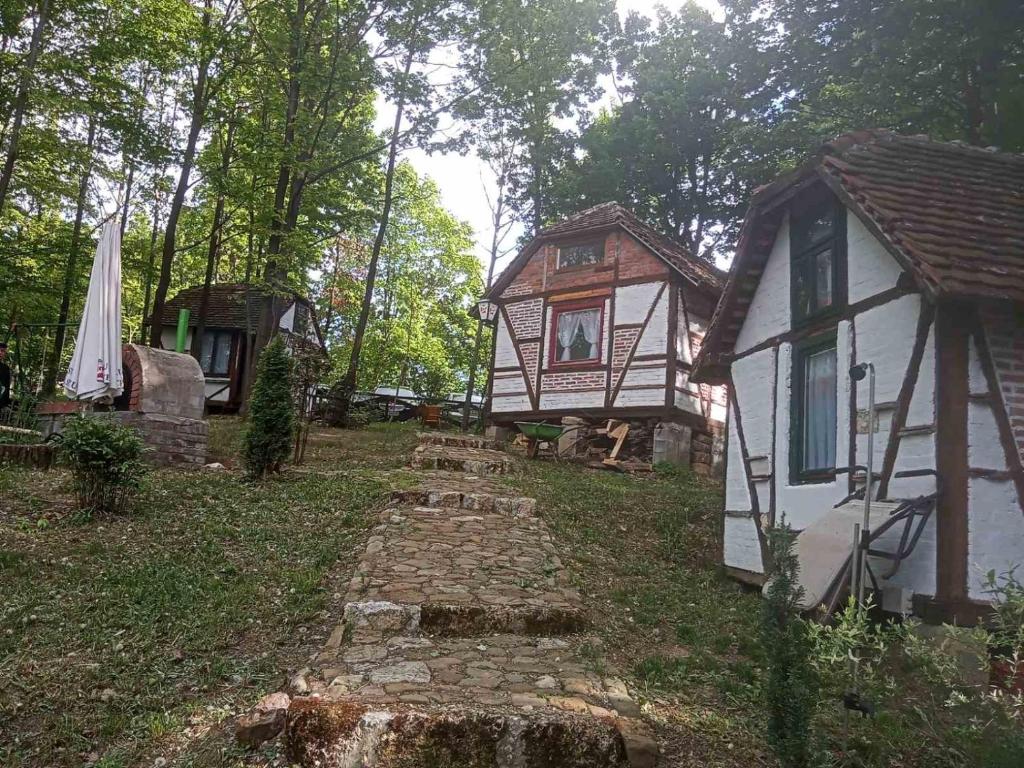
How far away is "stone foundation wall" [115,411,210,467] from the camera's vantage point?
1024 cm

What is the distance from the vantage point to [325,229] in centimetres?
2023

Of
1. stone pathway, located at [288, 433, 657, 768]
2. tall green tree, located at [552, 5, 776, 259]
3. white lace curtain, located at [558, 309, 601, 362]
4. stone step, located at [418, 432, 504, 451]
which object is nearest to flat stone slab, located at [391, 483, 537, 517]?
stone pathway, located at [288, 433, 657, 768]

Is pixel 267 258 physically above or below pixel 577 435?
above

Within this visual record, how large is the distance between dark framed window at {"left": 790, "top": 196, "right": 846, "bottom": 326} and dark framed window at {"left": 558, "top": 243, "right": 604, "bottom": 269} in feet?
32.1

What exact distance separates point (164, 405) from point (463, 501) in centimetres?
509

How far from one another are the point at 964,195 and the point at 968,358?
2.01 meters

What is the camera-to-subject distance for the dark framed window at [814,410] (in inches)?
288

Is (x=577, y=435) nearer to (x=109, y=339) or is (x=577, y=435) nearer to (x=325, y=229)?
(x=325, y=229)

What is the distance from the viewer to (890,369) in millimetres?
6352

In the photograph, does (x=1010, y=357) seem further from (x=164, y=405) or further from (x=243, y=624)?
(x=164, y=405)

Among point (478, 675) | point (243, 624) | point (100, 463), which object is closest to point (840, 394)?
point (478, 675)

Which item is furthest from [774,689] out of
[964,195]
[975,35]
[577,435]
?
[577,435]

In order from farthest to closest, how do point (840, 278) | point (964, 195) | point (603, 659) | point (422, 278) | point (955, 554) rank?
1. point (422, 278)
2. point (840, 278)
3. point (964, 195)
4. point (955, 554)
5. point (603, 659)

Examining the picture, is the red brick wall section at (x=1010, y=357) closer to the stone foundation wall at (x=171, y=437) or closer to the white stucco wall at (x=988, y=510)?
the white stucco wall at (x=988, y=510)
